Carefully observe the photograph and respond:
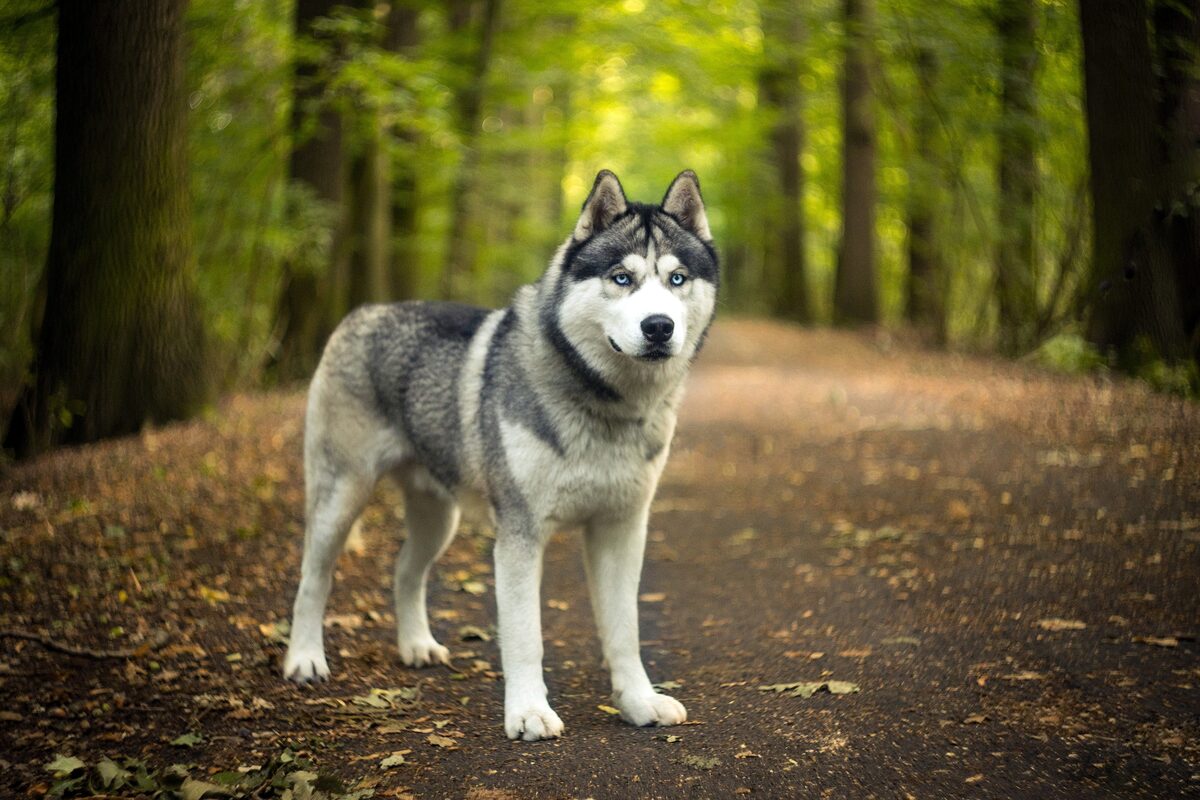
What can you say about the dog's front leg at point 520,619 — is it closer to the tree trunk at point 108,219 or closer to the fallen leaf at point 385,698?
the fallen leaf at point 385,698

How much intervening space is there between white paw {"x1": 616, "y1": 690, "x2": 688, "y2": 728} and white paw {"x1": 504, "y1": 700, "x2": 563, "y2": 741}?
284mm

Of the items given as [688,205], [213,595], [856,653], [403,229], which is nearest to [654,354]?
[688,205]

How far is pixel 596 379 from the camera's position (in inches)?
158

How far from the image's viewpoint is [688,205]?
4.24 meters

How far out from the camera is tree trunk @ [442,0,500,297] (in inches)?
611

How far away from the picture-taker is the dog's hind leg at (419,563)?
4828 mm

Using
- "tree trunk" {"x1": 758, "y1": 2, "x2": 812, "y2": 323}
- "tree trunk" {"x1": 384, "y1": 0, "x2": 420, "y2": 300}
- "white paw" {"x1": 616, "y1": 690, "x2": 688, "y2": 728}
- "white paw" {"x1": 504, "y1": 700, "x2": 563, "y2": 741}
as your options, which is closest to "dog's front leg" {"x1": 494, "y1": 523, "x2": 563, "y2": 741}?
"white paw" {"x1": 504, "y1": 700, "x2": 563, "y2": 741}

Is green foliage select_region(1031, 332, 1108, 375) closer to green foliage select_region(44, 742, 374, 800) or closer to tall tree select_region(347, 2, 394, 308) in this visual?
tall tree select_region(347, 2, 394, 308)

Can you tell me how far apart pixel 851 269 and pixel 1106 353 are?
35.1 feet

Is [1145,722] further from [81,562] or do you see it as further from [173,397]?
[173,397]

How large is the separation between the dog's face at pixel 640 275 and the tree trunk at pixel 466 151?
33.4ft

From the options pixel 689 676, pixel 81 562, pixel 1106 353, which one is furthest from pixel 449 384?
pixel 1106 353

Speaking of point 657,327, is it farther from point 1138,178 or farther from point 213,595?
point 1138,178

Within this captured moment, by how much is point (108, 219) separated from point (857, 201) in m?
14.9
